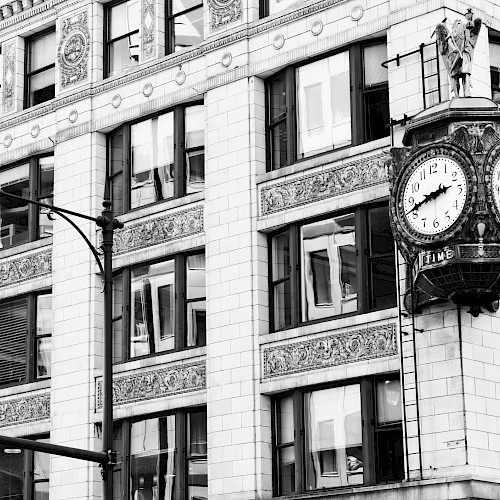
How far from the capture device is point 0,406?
36219 mm

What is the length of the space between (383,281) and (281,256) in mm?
3016

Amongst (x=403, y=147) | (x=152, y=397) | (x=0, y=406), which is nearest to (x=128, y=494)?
(x=152, y=397)

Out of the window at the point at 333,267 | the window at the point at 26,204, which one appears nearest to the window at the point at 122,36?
the window at the point at 26,204

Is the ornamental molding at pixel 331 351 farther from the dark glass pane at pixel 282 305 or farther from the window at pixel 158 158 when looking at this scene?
the window at pixel 158 158

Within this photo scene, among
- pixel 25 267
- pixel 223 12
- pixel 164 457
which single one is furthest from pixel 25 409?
pixel 223 12

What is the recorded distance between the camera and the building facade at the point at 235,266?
2792 centimetres

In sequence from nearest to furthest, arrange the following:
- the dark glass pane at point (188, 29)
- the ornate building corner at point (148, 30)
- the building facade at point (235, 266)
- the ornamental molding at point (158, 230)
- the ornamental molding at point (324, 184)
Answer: the building facade at point (235, 266) → the ornamental molding at point (324, 184) → the ornamental molding at point (158, 230) → the dark glass pane at point (188, 29) → the ornate building corner at point (148, 30)

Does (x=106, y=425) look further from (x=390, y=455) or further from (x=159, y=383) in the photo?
(x=159, y=383)

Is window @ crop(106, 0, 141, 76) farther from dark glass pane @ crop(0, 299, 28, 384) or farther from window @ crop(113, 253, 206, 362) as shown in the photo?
dark glass pane @ crop(0, 299, 28, 384)

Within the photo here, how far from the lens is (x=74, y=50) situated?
37.0 metres

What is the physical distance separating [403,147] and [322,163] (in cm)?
302

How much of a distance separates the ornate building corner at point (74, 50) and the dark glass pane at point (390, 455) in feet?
44.3

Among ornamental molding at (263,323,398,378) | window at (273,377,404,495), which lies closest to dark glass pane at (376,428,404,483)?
window at (273,377,404,495)

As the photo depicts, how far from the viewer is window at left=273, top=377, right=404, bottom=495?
91.8 ft
